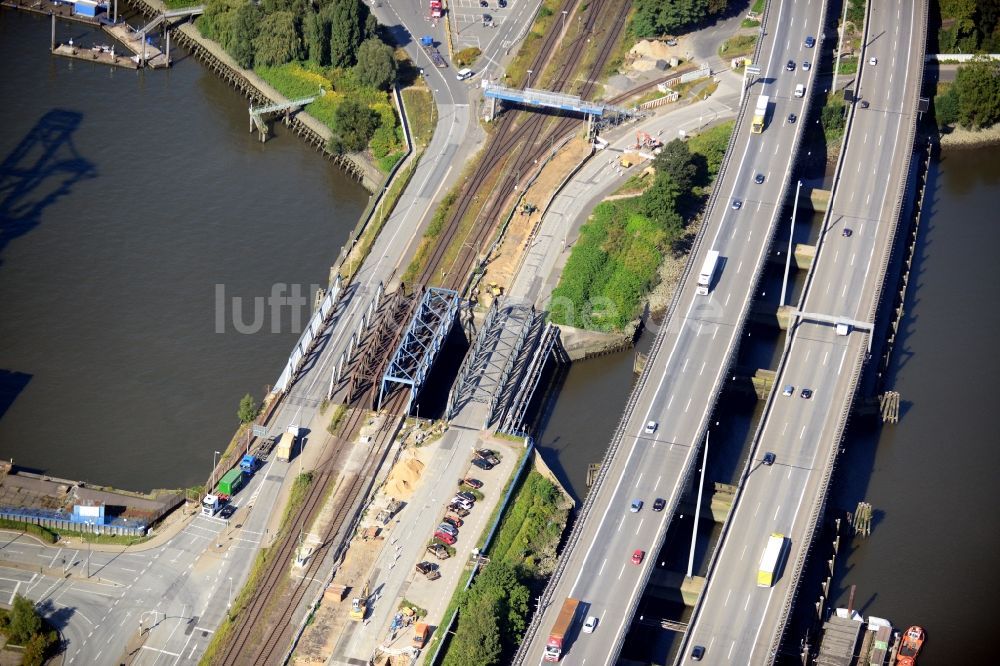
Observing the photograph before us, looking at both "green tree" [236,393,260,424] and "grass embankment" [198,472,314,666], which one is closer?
"grass embankment" [198,472,314,666]

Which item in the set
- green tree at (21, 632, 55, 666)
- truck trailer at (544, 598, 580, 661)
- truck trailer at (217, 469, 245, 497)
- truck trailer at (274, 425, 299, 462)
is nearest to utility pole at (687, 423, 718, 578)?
truck trailer at (544, 598, 580, 661)

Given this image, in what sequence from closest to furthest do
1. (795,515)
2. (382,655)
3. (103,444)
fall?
(382,655), (795,515), (103,444)

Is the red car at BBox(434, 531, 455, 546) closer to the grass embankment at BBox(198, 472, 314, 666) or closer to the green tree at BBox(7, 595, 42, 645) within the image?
the grass embankment at BBox(198, 472, 314, 666)

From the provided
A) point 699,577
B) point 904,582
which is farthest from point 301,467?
point 904,582

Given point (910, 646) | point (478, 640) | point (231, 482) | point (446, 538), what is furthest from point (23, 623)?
point (910, 646)

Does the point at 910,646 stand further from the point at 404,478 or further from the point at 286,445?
the point at 286,445

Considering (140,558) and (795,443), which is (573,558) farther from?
(140,558)

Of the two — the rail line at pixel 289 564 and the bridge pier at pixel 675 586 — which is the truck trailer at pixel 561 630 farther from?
the rail line at pixel 289 564
